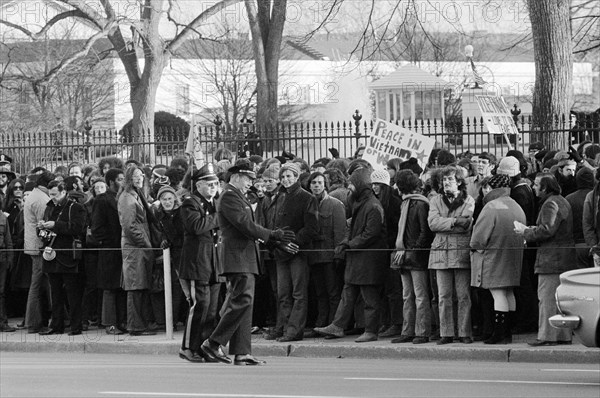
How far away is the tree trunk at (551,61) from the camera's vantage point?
2384 cm

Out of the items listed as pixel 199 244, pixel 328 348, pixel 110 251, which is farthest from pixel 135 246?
pixel 328 348

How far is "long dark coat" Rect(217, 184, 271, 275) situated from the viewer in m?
13.2

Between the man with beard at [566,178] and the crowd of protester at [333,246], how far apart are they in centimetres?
2

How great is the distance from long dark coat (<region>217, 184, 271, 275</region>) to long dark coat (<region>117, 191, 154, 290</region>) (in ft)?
11.0

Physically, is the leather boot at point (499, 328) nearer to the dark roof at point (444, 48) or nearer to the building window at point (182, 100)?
the dark roof at point (444, 48)

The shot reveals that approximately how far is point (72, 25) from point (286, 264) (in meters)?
49.1

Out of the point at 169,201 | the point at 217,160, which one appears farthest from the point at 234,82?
the point at 169,201

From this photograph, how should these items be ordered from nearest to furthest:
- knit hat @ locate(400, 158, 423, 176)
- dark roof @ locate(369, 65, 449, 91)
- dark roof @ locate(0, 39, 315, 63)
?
knit hat @ locate(400, 158, 423, 176), dark roof @ locate(369, 65, 449, 91), dark roof @ locate(0, 39, 315, 63)

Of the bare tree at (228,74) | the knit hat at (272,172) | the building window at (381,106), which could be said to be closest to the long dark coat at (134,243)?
the knit hat at (272,172)

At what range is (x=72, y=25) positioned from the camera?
62500 mm

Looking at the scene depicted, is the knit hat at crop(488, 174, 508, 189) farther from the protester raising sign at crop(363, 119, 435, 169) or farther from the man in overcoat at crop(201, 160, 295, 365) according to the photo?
the protester raising sign at crop(363, 119, 435, 169)

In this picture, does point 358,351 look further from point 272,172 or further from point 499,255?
point 272,172

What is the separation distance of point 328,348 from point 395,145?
13.6 feet

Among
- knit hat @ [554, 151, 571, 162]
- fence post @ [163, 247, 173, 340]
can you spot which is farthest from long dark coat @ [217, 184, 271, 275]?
knit hat @ [554, 151, 571, 162]
